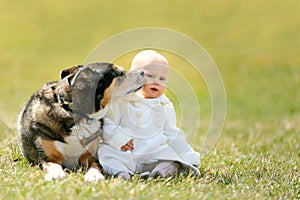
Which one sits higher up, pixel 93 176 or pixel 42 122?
pixel 42 122

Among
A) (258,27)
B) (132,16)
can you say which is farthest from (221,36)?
(132,16)

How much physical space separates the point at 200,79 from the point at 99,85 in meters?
14.6

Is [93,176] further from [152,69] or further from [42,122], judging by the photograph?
[152,69]

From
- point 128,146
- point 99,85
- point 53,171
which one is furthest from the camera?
point 128,146

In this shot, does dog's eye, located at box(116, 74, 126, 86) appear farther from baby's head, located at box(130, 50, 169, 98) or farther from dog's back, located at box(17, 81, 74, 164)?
dog's back, located at box(17, 81, 74, 164)

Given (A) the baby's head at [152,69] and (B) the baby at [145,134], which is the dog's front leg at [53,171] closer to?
(B) the baby at [145,134]

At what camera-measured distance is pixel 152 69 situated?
6215 mm

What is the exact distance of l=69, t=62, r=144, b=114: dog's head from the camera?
5.86 m

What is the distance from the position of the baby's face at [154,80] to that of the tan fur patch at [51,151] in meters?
1.04

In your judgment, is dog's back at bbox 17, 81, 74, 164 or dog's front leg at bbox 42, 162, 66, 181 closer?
dog's front leg at bbox 42, 162, 66, 181

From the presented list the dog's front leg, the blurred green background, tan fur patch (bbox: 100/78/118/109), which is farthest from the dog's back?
the blurred green background

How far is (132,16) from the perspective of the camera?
25.6 metres

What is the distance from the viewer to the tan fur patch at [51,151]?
611 cm

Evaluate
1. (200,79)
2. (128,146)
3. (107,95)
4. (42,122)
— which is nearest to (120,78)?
(107,95)
